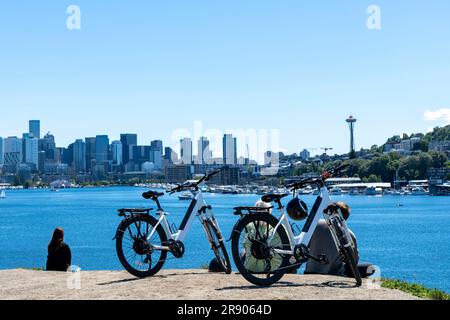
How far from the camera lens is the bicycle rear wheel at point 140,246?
976 centimetres

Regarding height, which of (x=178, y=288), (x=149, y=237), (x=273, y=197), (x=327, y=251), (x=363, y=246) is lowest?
(x=363, y=246)

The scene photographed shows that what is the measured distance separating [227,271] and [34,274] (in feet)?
10.2

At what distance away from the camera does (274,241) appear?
9094mm

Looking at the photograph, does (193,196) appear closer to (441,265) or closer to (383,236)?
(441,265)

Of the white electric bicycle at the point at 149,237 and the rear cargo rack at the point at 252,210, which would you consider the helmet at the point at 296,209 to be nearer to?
the rear cargo rack at the point at 252,210

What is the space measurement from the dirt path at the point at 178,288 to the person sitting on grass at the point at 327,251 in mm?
288

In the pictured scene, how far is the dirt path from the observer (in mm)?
8336

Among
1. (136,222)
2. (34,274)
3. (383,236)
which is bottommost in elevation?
(383,236)

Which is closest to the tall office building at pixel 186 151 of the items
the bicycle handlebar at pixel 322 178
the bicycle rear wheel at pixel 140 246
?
the bicycle rear wheel at pixel 140 246

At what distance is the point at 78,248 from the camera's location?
55344 mm

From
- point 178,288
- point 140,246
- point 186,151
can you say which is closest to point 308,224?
point 178,288

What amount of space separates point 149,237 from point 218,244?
118 cm

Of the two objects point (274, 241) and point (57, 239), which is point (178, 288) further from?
point (57, 239)
